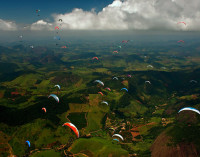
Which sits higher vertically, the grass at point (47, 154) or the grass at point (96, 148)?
the grass at point (96, 148)

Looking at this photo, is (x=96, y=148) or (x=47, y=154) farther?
(x=96, y=148)

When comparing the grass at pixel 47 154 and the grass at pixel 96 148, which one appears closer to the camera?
the grass at pixel 96 148

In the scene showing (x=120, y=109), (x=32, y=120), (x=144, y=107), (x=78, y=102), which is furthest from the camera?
(x=144, y=107)

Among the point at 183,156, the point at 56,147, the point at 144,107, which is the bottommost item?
the point at 144,107

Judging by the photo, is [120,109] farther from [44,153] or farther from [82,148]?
[44,153]

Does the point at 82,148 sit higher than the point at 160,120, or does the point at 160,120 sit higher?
the point at 82,148

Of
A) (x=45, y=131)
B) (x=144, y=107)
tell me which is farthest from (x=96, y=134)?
(x=144, y=107)

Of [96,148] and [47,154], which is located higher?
[96,148]

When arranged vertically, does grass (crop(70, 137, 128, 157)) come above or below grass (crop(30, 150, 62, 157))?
above

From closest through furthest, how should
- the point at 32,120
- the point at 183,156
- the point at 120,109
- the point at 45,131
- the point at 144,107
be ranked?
1. the point at 183,156
2. the point at 45,131
3. the point at 32,120
4. the point at 120,109
5. the point at 144,107

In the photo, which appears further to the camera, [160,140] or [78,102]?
[78,102]

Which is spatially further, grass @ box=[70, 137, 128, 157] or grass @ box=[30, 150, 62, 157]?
grass @ box=[30, 150, 62, 157]
